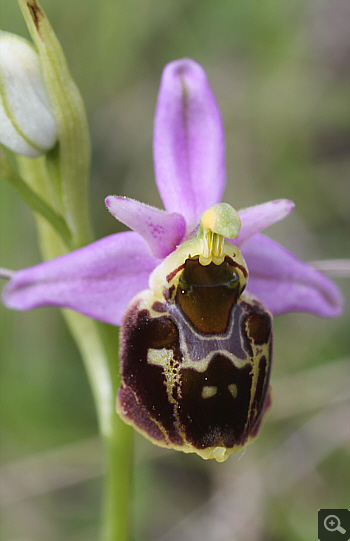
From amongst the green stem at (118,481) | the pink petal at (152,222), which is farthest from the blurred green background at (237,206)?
the pink petal at (152,222)

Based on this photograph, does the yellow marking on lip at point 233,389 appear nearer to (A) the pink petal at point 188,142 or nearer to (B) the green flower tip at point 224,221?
(B) the green flower tip at point 224,221

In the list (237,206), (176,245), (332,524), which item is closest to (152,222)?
(176,245)

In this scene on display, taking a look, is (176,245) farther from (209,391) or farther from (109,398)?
(109,398)

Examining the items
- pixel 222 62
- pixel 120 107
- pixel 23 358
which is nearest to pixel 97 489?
pixel 23 358

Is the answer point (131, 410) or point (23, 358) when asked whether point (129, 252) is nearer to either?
point (131, 410)

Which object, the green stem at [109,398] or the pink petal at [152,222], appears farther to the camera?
the green stem at [109,398]

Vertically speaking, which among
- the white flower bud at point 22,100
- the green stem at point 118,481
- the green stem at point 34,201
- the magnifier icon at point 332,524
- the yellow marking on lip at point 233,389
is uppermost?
the white flower bud at point 22,100

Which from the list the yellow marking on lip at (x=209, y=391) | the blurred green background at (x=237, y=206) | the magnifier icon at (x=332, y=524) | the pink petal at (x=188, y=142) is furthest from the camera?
the blurred green background at (x=237, y=206)
